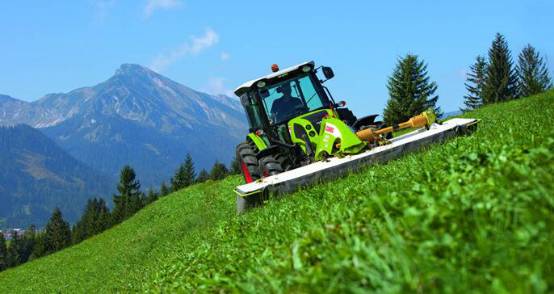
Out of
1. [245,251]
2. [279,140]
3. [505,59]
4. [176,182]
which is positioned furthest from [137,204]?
[245,251]

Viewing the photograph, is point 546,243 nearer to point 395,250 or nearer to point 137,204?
point 395,250

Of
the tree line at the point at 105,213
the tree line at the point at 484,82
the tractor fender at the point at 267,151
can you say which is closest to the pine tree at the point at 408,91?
the tree line at the point at 484,82

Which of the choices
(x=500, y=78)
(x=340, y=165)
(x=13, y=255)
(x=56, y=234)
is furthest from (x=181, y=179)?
(x=340, y=165)

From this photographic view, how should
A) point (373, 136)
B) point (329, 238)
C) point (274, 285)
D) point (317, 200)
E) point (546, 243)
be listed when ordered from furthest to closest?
point (373, 136), point (317, 200), point (329, 238), point (274, 285), point (546, 243)

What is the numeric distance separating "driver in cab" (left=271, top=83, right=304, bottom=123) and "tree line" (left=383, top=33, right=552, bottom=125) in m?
49.6

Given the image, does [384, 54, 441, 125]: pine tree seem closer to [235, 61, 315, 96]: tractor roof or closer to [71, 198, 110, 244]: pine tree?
[235, 61, 315, 96]: tractor roof

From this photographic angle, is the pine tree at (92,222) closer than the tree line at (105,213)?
No

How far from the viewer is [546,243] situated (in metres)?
2.68

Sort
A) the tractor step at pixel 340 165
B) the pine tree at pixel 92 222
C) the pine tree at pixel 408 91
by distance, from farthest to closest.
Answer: the pine tree at pixel 92 222 → the pine tree at pixel 408 91 → the tractor step at pixel 340 165

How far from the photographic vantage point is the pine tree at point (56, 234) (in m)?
118

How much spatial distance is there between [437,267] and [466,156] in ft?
8.55

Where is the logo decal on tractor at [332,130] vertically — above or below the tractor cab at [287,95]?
below

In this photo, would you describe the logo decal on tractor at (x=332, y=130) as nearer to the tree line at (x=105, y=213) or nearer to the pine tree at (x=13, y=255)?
the tree line at (x=105, y=213)

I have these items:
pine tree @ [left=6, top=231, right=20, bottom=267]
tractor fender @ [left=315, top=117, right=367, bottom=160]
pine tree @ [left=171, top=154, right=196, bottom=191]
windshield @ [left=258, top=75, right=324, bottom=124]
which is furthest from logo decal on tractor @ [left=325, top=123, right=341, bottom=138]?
pine tree @ [left=6, top=231, right=20, bottom=267]
